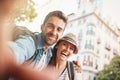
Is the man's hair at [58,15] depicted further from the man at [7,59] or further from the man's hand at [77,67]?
the man at [7,59]

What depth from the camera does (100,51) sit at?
2.38 m

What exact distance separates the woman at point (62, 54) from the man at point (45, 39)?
1.5 inches

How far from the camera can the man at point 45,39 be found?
193cm

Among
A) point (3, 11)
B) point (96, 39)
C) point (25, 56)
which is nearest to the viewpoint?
point (3, 11)

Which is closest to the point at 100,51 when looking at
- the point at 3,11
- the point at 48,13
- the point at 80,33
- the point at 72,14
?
the point at 80,33

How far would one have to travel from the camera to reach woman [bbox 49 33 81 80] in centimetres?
198

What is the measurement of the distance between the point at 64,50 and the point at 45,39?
0.14 meters

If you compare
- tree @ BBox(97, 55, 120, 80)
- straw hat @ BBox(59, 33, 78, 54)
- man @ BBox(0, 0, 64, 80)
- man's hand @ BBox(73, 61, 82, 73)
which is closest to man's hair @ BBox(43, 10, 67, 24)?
straw hat @ BBox(59, 33, 78, 54)

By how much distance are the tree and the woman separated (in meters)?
0.41

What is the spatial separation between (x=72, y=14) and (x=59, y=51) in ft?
1.01

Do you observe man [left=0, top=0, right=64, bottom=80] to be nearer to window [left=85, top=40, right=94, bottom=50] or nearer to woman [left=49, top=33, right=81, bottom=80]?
woman [left=49, top=33, right=81, bottom=80]

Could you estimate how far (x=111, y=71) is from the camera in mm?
2467

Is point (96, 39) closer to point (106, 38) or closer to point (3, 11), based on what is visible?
point (106, 38)

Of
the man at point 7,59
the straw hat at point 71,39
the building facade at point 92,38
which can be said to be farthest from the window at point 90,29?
the man at point 7,59
